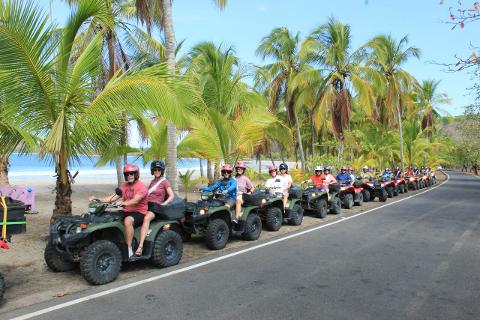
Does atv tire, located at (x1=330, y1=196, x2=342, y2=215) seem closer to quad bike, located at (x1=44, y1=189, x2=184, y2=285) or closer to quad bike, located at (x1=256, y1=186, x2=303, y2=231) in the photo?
quad bike, located at (x1=256, y1=186, x2=303, y2=231)

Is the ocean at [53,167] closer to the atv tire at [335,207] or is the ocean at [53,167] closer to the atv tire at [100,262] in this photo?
the atv tire at [100,262]

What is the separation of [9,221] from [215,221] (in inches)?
146

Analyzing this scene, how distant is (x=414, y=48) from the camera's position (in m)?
26.2

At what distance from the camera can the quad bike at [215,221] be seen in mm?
7582

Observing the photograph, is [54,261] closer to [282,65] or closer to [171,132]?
[171,132]

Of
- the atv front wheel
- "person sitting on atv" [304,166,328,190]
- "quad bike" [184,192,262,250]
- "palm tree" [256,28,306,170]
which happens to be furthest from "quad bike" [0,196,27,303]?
"palm tree" [256,28,306,170]

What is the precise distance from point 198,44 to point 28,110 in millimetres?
9915

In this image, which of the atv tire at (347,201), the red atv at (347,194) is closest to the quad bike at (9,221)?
the red atv at (347,194)

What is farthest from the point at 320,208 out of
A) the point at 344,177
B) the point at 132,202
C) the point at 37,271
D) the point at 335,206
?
the point at 37,271

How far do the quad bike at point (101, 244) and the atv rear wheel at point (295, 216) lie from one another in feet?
15.2

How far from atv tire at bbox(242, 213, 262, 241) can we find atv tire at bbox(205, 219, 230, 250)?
0.68 meters

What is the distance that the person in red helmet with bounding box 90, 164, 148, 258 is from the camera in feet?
19.4

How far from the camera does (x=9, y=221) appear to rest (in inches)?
185

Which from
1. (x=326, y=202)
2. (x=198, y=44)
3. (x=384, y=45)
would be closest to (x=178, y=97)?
(x=326, y=202)
